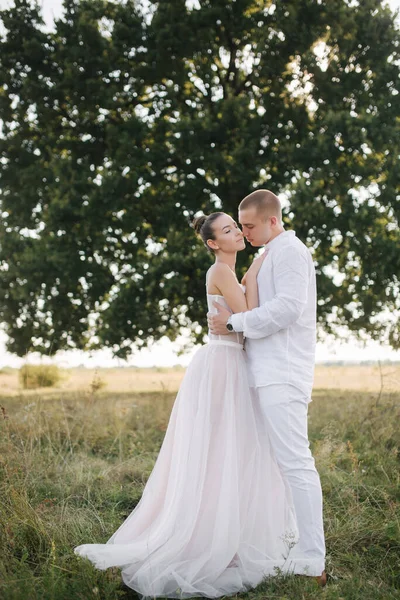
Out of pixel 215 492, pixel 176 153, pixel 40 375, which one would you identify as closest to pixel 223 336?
pixel 215 492

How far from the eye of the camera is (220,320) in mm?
5020

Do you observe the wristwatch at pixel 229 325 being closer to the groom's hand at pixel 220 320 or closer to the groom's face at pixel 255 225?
the groom's hand at pixel 220 320

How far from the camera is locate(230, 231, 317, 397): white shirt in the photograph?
15.1 feet

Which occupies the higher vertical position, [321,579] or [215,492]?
[215,492]

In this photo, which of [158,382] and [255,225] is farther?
[158,382]

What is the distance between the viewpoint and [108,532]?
19.0 feet

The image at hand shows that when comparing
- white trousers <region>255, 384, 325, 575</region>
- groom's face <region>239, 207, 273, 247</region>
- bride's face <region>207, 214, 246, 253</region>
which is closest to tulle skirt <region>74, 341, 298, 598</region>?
white trousers <region>255, 384, 325, 575</region>

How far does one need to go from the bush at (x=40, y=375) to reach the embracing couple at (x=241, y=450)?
526 inches

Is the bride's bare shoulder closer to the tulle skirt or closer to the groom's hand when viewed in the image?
the groom's hand

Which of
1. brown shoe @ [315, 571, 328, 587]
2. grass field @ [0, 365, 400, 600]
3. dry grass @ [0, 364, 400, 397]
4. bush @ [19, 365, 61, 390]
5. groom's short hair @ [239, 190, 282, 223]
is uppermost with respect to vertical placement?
groom's short hair @ [239, 190, 282, 223]

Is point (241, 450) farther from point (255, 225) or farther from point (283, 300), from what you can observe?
point (255, 225)

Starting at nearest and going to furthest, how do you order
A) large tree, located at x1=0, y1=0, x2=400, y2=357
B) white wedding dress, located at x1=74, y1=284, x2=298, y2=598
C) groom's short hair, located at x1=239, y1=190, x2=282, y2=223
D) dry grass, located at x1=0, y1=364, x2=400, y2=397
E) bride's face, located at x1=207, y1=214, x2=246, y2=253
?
1. white wedding dress, located at x1=74, y1=284, x2=298, y2=598
2. groom's short hair, located at x1=239, y1=190, x2=282, y2=223
3. bride's face, located at x1=207, y1=214, x2=246, y2=253
4. large tree, located at x1=0, y1=0, x2=400, y2=357
5. dry grass, located at x1=0, y1=364, x2=400, y2=397

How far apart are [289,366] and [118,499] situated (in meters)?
2.99

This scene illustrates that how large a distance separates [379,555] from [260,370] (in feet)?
6.40
